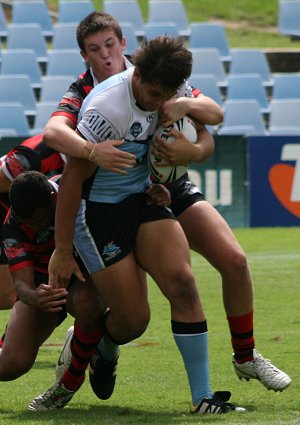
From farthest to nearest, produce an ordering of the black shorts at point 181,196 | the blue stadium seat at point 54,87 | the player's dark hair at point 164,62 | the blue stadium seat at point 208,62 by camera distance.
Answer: the blue stadium seat at point 208,62, the blue stadium seat at point 54,87, the black shorts at point 181,196, the player's dark hair at point 164,62

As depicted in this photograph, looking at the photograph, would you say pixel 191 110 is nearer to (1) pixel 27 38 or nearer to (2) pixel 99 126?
(2) pixel 99 126

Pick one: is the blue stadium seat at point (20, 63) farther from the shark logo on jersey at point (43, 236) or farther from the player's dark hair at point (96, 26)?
the shark logo on jersey at point (43, 236)

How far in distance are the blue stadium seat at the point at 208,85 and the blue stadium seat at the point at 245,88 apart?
73cm

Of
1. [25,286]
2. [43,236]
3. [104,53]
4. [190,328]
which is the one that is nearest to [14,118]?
[104,53]

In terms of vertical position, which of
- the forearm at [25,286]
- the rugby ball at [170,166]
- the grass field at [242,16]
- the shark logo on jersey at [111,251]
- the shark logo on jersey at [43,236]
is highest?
the rugby ball at [170,166]

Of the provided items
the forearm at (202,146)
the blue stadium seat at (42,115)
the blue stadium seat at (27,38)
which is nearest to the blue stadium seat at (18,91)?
the blue stadium seat at (42,115)

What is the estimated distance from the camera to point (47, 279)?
6066 mm

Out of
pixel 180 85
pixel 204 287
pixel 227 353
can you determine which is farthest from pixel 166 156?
pixel 204 287

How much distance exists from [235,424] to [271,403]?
0.84 meters

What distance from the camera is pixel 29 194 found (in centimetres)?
563

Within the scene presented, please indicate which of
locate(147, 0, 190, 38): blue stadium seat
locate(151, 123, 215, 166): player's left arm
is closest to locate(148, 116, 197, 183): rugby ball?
locate(151, 123, 215, 166): player's left arm

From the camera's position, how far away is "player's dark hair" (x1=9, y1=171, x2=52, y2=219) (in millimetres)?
5637

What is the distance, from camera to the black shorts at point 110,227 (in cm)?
560

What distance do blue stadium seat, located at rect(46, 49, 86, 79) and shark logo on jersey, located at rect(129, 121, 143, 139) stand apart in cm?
1186
